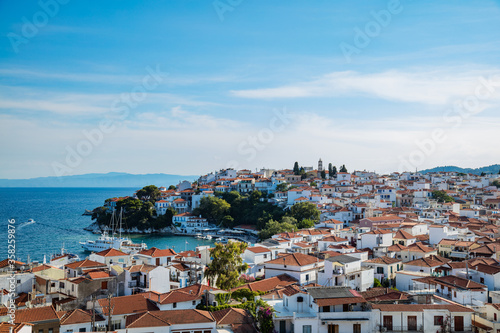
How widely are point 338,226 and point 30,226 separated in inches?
1689

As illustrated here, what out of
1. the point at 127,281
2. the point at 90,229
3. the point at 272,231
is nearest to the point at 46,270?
the point at 127,281

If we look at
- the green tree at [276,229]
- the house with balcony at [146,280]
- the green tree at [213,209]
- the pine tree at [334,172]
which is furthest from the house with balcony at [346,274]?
the pine tree at [334,172]

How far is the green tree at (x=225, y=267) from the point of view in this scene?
66.1 feet

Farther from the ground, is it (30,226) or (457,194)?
(457,194)

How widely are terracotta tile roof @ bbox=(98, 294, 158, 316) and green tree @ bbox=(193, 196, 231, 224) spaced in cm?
4321

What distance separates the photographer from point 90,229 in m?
60.9

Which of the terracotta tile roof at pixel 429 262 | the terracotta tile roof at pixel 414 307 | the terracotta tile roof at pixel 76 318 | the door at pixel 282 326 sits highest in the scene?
the terracotta tile roof at pixel 414 307

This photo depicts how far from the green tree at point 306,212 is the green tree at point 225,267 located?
89.1 ft

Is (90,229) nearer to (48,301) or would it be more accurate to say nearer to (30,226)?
(30,226)

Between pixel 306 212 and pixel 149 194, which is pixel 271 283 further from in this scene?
pixel 149 194

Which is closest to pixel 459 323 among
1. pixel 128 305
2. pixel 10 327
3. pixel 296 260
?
pixel 296 260

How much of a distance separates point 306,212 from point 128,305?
34098 mm

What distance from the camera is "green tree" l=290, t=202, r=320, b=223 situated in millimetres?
47812

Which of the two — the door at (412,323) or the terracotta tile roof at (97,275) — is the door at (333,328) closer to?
the door at (412,323)
